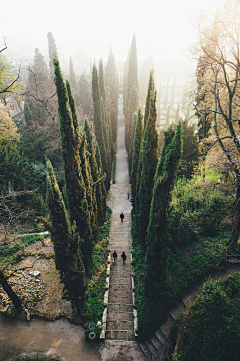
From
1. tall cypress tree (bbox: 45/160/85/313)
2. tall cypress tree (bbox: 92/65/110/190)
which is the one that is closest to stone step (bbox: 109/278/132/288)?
tall cypress tree (bbox: 45/160/85/313)

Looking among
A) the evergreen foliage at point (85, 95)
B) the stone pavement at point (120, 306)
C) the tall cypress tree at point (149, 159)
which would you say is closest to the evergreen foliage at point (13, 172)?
the stone pavement at point (120, 306)

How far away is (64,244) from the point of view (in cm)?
738

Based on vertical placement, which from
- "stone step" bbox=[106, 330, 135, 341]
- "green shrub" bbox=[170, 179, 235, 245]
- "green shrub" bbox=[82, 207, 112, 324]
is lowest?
"stone step" bbox=[106, 330, 135, 341]

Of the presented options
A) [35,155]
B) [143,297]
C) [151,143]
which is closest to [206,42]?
[151,143]

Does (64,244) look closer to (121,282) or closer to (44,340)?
(44,340)

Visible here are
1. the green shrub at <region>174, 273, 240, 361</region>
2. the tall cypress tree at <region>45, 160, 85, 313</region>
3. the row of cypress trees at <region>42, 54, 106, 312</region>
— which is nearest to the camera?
the green shrub at <region>174, 273, 240, 361</region>

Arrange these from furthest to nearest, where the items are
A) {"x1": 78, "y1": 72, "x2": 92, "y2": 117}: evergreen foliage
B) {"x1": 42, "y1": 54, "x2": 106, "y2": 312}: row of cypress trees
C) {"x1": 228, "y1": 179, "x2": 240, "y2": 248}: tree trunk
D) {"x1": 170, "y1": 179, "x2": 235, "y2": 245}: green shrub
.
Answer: {"x1": 78, "y1": 72, "x2": 92, "y2": 117}: evergreen foliage, {"x1": 170, "y1": 179, "x2": 235, "y2": 245}: green shrub, {"x1": 228, "y1": 179, "x2": 240, "y2": 248}: tree trunk, {"x1": 42, "y1": 54, "x2": 106, "y2": 312}: row of cypress trees

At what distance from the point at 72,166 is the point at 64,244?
3225 mm

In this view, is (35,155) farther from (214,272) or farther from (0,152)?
(214,272)

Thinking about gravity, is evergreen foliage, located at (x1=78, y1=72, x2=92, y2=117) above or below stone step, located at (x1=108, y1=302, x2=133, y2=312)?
above

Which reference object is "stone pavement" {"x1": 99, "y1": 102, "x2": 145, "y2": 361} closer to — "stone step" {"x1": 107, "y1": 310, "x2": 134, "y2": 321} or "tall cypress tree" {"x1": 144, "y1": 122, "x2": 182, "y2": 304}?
"stone step" {"x1": 107, "y1": 310, "x2": 134, "y2": 321}

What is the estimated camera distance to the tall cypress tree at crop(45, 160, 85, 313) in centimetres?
697

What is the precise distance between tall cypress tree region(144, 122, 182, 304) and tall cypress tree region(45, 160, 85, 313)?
9.59ft

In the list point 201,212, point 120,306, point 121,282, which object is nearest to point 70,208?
point 121,282
